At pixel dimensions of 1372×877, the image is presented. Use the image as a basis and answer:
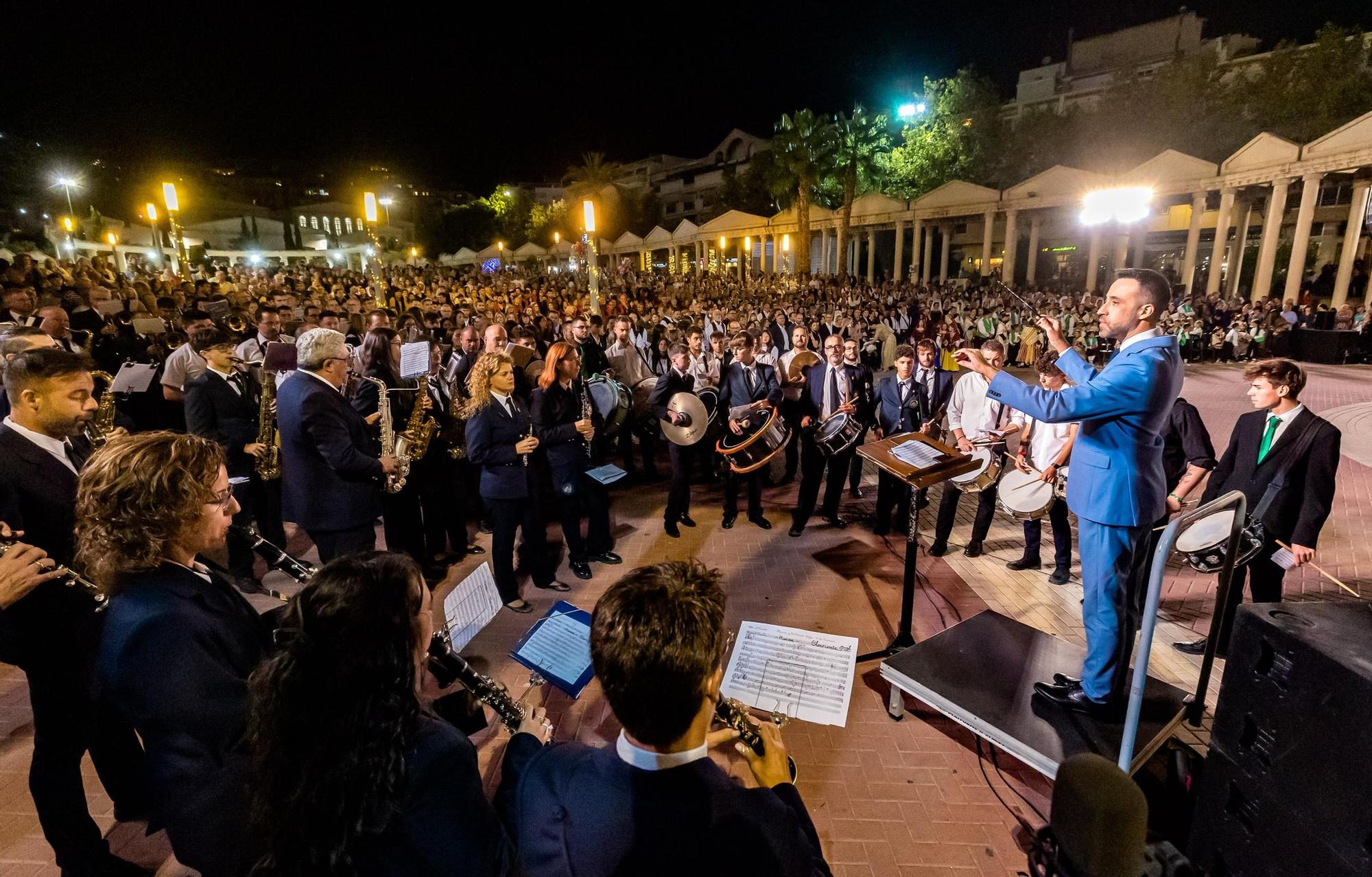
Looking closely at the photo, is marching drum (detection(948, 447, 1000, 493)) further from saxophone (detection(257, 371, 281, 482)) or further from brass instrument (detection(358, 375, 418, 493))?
saxophone (detection(257, 371, 281, 482))

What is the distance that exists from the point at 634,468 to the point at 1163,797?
728cm

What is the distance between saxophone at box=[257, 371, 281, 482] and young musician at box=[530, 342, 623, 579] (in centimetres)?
237

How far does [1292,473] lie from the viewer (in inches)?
169

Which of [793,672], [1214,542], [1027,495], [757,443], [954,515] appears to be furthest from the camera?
[757,443]

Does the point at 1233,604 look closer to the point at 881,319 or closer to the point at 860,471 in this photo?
the point at 860,471

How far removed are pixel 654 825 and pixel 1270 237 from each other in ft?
106

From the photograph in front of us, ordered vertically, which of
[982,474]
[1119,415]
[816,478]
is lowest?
[816,478]

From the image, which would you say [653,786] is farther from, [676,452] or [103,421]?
[103,421]

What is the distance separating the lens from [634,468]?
9594mm

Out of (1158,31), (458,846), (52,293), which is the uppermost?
(1158,31)

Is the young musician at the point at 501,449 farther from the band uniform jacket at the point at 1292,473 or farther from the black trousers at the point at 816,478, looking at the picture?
the band uniform jacket at the point at 1292,473

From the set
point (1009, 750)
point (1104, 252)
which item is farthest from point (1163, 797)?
point (1104, 252)

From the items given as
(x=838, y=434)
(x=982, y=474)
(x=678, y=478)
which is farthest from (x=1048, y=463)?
(x=678, y=478)

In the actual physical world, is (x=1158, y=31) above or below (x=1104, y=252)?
above
